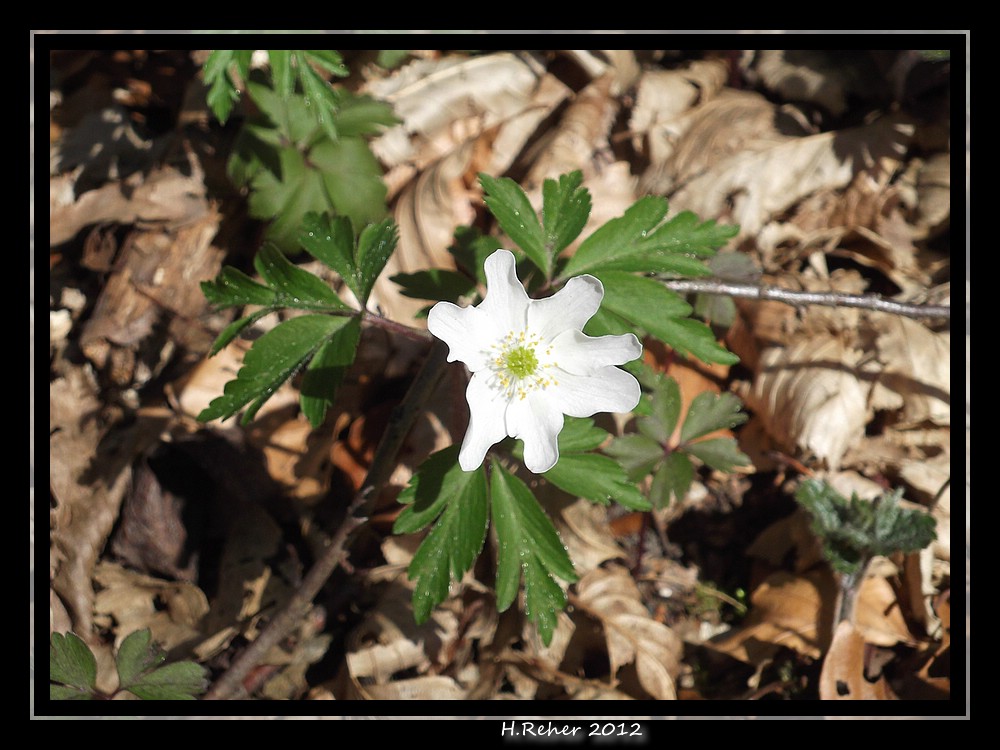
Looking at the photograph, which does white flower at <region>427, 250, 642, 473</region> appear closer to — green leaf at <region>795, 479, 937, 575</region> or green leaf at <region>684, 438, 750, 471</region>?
green leaf at <region>684, 438, 750, 471</region>

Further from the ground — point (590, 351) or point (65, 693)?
point (590, 351)

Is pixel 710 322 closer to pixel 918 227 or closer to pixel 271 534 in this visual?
pixel 918 227

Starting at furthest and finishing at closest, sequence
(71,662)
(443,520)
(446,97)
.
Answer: (446,97) → (71,662) → (443,520)

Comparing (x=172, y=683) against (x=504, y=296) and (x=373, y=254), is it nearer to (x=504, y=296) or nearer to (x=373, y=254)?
(x=373, y=254)

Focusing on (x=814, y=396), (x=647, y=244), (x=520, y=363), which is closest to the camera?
(x=520, y=363)

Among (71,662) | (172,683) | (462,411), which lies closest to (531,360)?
(462,411)
